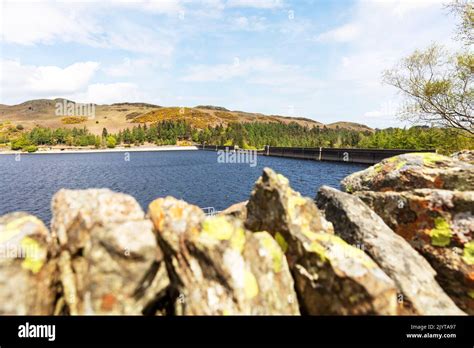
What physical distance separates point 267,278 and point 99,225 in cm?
438

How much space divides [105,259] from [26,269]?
1755 mm

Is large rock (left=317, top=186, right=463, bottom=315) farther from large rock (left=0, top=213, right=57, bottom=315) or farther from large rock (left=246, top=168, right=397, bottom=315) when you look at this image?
large rock (left=0, top=213, right=57, bottom=315)

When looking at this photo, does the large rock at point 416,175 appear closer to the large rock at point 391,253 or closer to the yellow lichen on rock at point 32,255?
the large rock at point 391,253

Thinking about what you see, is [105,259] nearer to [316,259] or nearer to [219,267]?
[219,267]

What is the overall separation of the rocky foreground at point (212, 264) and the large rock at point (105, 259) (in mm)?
23

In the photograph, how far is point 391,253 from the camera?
27.4 feet

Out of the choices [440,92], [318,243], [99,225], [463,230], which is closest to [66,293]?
[99,225]

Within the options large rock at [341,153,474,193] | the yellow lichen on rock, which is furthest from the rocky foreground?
large rock at [341,153,474,193]

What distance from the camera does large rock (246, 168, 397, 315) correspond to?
6344 mm

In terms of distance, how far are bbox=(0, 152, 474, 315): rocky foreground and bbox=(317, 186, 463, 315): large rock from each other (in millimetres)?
35

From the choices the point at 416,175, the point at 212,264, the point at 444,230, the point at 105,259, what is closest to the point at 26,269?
the point at 105,259
